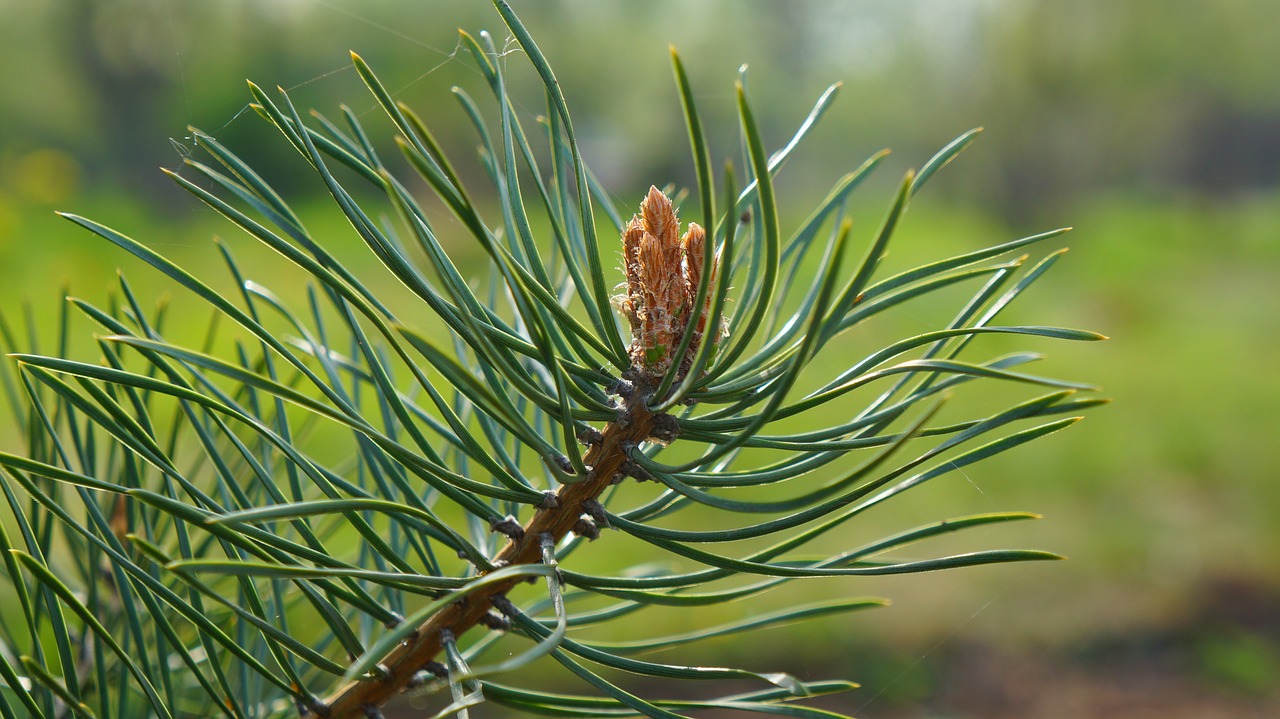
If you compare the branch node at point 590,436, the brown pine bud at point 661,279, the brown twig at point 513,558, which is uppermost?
the brown pine bud at point 661,279

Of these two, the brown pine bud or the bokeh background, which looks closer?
the brown pine bud

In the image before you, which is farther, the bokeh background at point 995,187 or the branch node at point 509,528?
the bokeh background at point 995,187

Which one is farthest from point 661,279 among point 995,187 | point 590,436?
point 995,187

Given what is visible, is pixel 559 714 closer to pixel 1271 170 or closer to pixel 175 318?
pixel 175 318

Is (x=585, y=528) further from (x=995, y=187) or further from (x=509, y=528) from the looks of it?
(x=995, y=187)

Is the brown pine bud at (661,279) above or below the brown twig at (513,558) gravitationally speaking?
above
